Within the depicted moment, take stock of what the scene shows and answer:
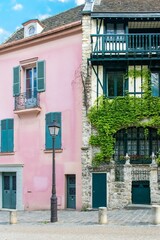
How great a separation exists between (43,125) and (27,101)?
5.66 ft

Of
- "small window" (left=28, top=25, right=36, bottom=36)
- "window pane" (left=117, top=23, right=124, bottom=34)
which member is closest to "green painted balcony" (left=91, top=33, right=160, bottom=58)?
"window pane" (left=117, top=23, right=124, bottom=34)

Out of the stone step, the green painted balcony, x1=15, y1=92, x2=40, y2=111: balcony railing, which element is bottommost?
the stone step

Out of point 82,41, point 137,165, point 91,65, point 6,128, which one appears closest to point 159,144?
point 137,165

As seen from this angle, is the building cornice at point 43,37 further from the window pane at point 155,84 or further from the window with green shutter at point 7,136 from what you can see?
the window pane at point 155,84

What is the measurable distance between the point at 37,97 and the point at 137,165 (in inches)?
274

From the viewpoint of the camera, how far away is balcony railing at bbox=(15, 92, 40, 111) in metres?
23.3

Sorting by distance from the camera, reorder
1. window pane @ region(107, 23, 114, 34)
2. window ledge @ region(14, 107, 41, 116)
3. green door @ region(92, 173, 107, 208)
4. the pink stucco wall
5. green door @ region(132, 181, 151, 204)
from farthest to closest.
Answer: window ledge @ region(14, 107, 41, 116) → window pane @ region(107, 23, 114, 34) → the pink stucco wall → green door @ region(92, 173, 107, 208) → green door @ region(132, 181, 151, 204)

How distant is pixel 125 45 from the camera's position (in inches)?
840

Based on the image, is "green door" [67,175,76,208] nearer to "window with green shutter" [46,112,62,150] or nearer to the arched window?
"window with green shutter" [46,112,62,150]

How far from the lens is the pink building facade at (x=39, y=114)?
2212cm

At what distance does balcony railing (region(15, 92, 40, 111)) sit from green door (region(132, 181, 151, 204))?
708 cm

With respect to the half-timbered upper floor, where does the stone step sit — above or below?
below

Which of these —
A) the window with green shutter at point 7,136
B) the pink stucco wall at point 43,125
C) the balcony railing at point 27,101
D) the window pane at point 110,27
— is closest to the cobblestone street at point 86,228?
the pink stucco wall at point 43,125

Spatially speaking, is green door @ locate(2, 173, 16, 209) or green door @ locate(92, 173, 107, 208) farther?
green door @ locate(2, 173, 16, 209)
